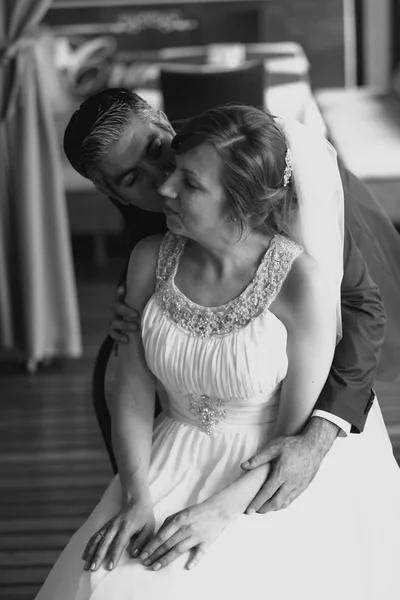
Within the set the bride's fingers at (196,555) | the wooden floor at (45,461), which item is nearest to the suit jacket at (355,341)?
the bride's fingers at (196,555)

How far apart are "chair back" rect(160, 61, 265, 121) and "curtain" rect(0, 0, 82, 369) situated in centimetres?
98

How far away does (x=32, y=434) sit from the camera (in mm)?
3344

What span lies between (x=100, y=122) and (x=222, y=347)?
501mm

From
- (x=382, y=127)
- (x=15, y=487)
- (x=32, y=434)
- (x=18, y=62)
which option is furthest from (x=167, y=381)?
(x=382, y=127)

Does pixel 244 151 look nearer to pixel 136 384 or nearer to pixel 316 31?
pixel 136 384

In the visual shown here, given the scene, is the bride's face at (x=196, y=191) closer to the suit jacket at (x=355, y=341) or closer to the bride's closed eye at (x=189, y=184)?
the bride's closed eye at (x=189, y=184)

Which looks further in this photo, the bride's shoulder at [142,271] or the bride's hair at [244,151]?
the bride's shoulder at [142,271]

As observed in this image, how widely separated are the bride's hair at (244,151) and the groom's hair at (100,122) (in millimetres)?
160

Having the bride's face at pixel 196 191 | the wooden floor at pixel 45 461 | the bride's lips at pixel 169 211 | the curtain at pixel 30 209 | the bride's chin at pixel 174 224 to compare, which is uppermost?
the bride's face at pixel 196 191

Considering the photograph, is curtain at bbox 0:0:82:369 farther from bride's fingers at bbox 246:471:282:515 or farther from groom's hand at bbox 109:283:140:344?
bride's fingers at bbox 246:471:282:515

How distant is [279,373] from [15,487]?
1576mm

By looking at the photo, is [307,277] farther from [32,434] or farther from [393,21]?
[393,21]

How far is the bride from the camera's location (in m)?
1.55

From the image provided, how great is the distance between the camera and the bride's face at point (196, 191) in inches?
62.8
